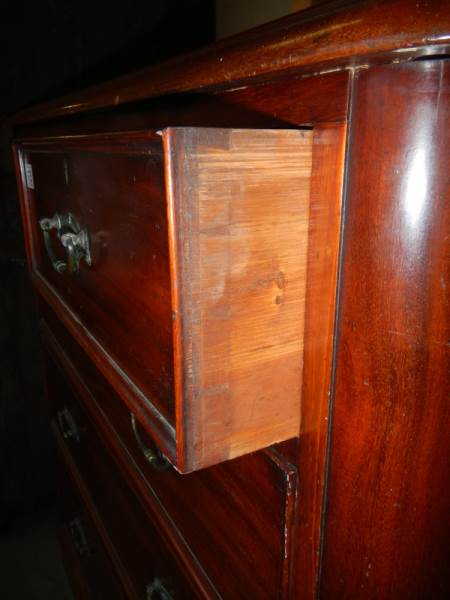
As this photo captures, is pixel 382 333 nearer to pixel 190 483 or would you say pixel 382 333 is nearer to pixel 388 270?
pixel 388 270

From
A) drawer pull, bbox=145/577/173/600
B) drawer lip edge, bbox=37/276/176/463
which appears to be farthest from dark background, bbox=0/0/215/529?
drawer pull, bbox=145/577/173/600

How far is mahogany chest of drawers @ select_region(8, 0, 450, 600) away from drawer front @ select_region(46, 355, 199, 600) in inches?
8.1

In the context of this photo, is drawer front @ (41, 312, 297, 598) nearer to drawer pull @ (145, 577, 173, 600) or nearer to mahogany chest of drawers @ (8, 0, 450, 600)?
mahogany chest of drawers @ (8, 0, 450, 600)

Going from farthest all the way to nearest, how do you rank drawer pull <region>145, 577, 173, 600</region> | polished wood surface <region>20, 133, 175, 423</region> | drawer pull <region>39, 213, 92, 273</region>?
drawer pull <region>145, 577, 173, 600</region>, drawer pull <region>39, 213, 92, 273</region>, polished wood surface <region>20, 133, 175, 423</region>

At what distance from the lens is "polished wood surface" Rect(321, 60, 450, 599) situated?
248 mm

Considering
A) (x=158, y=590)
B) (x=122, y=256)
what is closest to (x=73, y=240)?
(x=122, y=256)

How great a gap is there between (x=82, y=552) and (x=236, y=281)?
1.07 meters

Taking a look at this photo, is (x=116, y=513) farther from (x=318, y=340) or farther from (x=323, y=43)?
(x=323, y=43)

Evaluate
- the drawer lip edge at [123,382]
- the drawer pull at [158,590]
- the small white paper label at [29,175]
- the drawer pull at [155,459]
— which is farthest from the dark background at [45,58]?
the drawer pull at [158,590]

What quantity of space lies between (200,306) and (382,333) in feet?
0.37

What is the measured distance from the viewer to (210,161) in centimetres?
27

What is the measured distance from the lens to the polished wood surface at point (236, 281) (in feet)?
0.90

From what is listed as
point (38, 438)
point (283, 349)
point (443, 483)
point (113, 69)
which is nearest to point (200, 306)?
point (283, 349)

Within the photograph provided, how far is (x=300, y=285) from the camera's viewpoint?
0.32 meters
